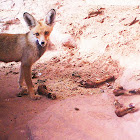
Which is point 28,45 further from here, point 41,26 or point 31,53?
point 41,26

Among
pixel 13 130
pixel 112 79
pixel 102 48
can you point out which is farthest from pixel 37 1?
pixel 13 130

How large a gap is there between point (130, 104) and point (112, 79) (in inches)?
60.1

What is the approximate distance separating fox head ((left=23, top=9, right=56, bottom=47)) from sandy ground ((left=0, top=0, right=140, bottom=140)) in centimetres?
108

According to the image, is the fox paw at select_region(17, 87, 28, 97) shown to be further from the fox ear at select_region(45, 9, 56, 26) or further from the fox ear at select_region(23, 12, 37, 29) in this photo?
the fox ear at select_region(45, 9, 56, 26)

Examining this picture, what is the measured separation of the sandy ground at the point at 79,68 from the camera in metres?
2.19

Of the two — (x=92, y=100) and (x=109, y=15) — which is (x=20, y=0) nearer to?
(x=109, y=15)

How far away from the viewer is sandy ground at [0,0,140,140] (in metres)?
2.19

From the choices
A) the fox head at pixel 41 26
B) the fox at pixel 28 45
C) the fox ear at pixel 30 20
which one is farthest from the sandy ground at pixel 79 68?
the fox ear at pixel 30 20

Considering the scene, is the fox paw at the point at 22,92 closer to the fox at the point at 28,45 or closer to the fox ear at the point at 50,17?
the fox at the point at 28,45

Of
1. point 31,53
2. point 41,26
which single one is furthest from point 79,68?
point 41,26

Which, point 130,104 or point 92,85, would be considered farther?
point 92,85

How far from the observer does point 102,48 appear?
4742mm

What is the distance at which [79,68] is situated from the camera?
178 inches

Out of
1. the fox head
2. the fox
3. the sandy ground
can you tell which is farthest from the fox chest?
the sandy ground
